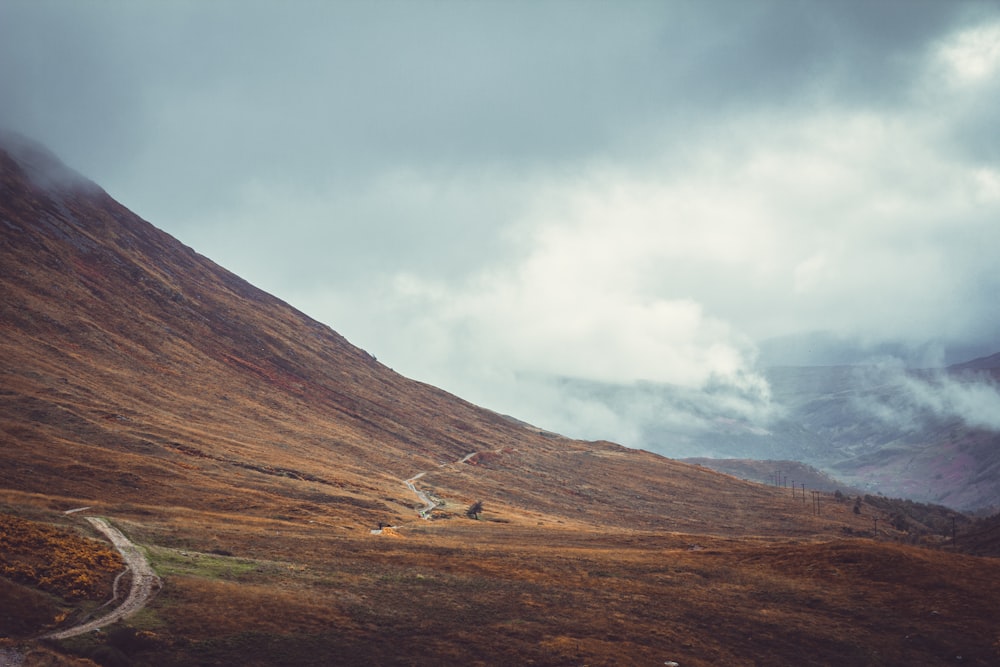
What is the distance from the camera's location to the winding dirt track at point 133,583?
28.9 meters

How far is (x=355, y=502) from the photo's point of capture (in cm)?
8444

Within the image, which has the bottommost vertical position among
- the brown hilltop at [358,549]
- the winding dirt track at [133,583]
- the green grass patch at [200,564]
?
the winding dirt track at [133,583]

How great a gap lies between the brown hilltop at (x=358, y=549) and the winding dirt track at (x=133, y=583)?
86cm

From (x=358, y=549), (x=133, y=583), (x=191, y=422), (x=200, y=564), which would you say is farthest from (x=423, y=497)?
(x=133, y=583)

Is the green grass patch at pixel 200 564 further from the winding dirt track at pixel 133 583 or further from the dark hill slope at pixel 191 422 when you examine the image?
the dark hill slope at pixel 191 422

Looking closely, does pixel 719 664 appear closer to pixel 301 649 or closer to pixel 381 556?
pixel 301 649

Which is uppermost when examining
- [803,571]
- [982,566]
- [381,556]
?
[982,566]

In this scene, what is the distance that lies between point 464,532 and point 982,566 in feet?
165

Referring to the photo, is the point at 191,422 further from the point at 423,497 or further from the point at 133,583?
the point at 133,583

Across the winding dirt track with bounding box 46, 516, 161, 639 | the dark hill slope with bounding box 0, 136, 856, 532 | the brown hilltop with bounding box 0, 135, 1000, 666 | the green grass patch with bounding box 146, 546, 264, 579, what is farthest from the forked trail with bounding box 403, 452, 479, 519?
the winding dirt track with bounding box 46, 516, 161, 639

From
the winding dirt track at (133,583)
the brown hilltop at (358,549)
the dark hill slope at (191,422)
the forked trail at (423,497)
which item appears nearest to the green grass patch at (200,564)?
the brown hilltop at (358,549)

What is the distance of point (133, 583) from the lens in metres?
35.1

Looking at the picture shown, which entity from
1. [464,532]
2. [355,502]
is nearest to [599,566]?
[464,532]

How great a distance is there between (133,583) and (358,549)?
20318mm
